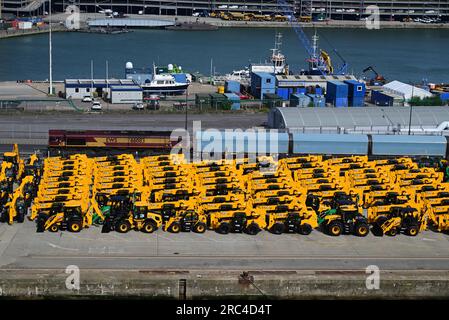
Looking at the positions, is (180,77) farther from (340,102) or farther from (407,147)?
(407,147)

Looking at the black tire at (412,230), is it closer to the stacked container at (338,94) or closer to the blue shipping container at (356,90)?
the stacked container at (338,94)

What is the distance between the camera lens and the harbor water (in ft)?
267

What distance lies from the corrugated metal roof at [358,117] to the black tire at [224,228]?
15919 mm

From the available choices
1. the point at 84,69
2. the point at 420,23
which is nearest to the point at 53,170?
the point at 84,69

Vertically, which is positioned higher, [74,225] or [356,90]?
[356,90]

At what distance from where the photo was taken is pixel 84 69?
259 ft

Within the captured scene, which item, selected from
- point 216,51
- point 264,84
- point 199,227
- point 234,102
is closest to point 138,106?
point 234,102

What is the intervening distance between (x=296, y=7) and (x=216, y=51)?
3881 centimetres

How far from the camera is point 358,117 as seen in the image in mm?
43062
